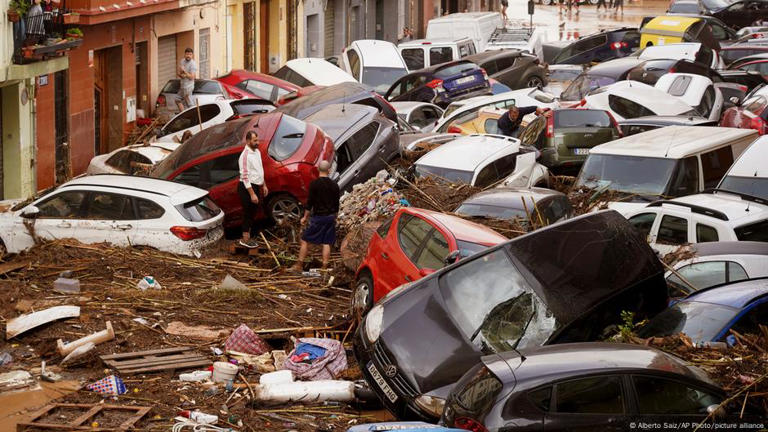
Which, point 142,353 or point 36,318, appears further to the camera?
point 36,318

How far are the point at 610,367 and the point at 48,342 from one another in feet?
20.1

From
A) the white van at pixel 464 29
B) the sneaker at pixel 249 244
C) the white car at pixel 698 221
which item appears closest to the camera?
the white car at pixel 698 221

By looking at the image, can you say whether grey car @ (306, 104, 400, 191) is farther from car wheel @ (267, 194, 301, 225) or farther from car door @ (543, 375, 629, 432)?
car door @ (543, 375, 629, 432)

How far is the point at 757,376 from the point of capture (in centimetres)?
928

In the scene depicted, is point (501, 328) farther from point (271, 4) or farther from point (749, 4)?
point (749, 4)

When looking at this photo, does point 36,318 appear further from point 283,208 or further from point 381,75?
point 381,75

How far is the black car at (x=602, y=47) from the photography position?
38.1 m

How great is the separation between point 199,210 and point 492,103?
1119cm

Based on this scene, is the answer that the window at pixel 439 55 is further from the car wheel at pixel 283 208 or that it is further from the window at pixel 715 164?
the car wheel at pixel 283 208

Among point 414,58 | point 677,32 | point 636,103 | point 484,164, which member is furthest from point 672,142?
point 677,32

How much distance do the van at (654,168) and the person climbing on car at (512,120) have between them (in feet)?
14.8

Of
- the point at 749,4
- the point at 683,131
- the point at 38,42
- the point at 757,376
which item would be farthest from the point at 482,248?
the point at 749,4

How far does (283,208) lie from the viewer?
17703 mm

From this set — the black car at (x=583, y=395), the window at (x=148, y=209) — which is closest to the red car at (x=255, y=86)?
the window at (x=148, y=209)
